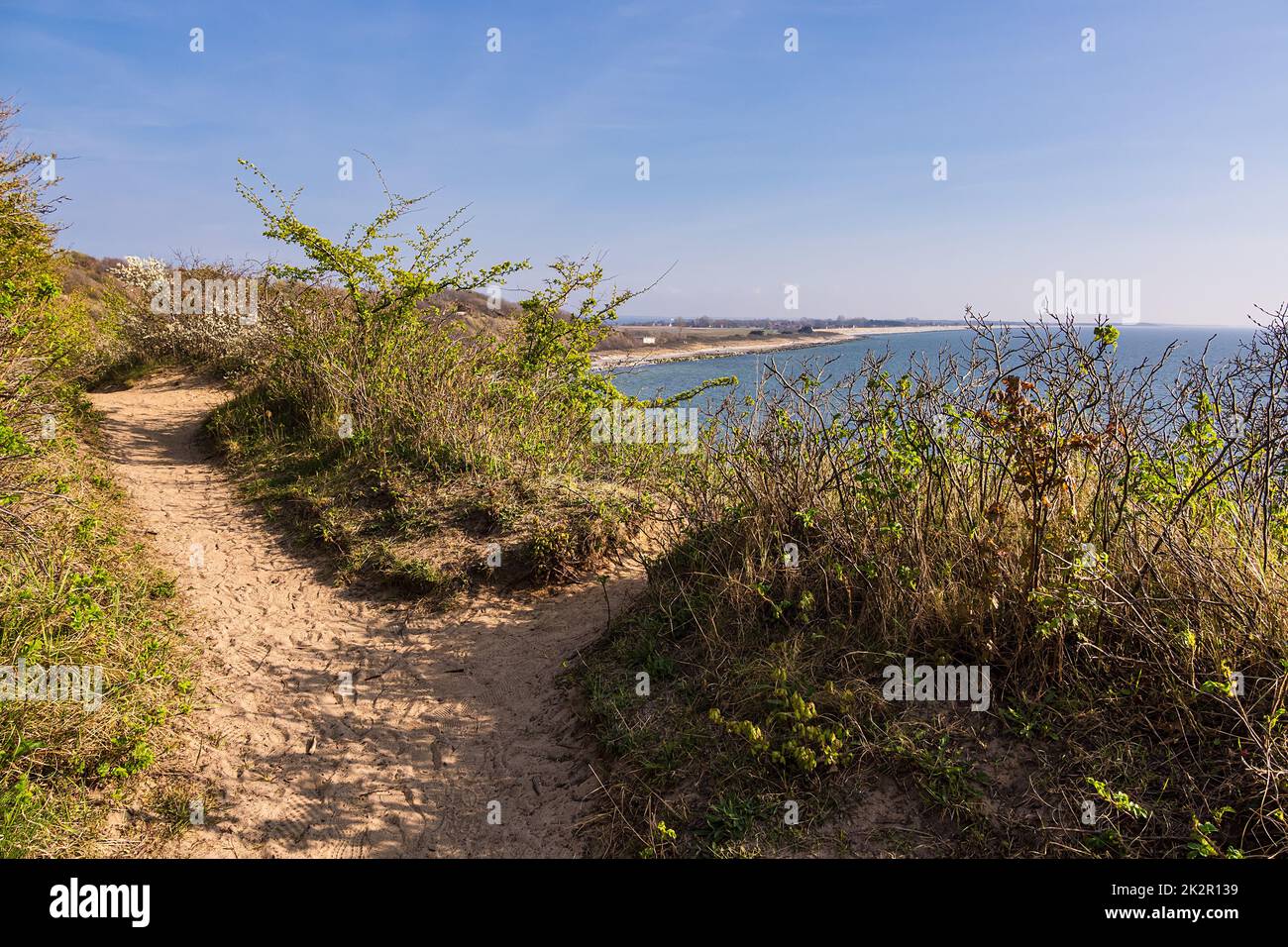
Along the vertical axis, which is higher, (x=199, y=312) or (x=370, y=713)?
(x=199, y=312)

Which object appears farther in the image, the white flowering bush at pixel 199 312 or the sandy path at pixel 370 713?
the white flowering bush at pixel 199 312

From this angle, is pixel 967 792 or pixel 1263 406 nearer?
pixel 967 792

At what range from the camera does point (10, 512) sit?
4863 mm

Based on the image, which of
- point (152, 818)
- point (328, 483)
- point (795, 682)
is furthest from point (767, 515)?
point (328, 483)

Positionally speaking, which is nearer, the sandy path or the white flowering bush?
the sandy path

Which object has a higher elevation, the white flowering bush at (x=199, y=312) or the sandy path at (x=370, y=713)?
the white flowering bush at (x=199, y=312)

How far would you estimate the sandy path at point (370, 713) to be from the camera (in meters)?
4.24

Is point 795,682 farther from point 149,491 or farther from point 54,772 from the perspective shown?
point 149,491

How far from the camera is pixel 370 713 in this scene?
5312 mm

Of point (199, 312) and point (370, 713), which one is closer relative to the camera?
point (370, 713)

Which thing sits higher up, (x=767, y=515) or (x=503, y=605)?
(x=767, y=515)

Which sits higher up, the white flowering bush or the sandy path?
the white flowering bush

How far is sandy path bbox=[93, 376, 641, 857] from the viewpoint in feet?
13.9

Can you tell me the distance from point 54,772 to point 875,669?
4.52 m
